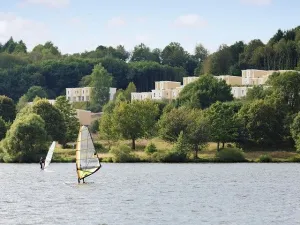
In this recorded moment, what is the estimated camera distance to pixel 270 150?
405 ft

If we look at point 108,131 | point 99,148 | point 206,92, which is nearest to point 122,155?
point 99,148

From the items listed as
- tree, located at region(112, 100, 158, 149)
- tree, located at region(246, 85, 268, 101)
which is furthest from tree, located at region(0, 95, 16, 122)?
tree, located at region(246, 85, 268, 101)

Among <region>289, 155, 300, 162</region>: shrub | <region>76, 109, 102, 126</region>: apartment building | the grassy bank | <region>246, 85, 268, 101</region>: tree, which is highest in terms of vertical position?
<region>246, 85, 268, 101</region>: tree

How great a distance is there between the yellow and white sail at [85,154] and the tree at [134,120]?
2219 inches

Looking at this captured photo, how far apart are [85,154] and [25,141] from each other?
140 feet

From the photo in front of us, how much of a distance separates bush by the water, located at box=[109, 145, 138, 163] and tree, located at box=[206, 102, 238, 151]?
12.9 meters

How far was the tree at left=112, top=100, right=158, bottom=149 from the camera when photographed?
430 ft

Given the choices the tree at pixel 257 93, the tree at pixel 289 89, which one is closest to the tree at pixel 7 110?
the tree at pixel 257 93

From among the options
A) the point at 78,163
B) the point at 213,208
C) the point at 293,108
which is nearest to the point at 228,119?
the point at 293,108

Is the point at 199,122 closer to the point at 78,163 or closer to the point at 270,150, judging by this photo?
the point at 270,150

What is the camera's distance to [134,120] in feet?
435

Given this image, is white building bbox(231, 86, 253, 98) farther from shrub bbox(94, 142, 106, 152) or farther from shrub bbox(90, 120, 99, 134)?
shrub bbox(94, 142, 106, 152)

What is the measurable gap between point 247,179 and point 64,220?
33482mm

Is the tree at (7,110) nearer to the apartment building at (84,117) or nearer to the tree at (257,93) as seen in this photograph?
the apartment building at (84,117)
